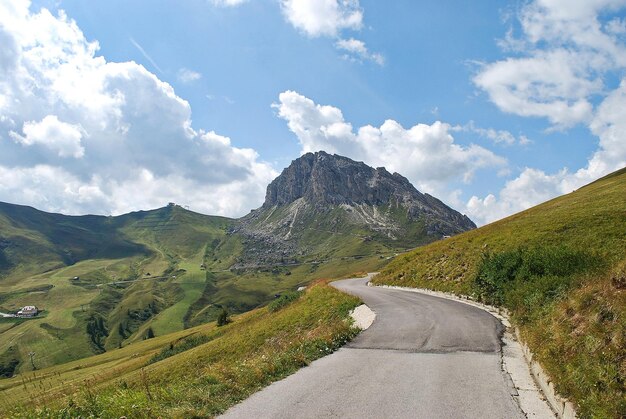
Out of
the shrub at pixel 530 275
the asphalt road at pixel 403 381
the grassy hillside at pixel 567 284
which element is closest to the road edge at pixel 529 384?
the asphalt road at pixel 403 381

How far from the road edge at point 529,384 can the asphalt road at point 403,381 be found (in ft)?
1.17

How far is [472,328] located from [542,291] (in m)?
4.66

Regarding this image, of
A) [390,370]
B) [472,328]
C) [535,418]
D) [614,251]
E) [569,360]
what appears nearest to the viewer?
[535,418]

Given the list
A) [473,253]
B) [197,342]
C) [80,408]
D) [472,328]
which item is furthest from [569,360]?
[197,342]

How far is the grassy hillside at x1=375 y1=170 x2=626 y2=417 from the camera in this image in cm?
1120

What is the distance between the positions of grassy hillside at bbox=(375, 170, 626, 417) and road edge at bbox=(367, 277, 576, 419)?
18.0 inches

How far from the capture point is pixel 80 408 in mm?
11992

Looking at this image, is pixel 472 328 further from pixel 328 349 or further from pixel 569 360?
pixel 569 360

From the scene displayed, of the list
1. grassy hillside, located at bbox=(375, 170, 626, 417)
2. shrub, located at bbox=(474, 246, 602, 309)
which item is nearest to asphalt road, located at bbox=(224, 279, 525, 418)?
grassy hillside, located at bbox=(375, 170, 626, 417)

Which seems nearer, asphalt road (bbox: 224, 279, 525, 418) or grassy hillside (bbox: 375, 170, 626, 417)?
grassy hillside (bbox: 375, 170, 626, 417)

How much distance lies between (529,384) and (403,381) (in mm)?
4460

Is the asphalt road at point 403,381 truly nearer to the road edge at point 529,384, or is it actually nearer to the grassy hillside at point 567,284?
the road edge at point 529,384

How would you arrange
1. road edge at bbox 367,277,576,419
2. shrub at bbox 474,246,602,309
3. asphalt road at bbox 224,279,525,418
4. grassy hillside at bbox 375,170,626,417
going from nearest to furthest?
1. grassy hillside at bbox 375,170,626,417
2. road edge at bbox 367,277,576,419
3. asphalt road at bbox 224,279,525,418
4. shrub at bbox 474,246,602,309

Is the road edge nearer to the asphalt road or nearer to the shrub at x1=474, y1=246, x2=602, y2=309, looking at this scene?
the asphalt road
